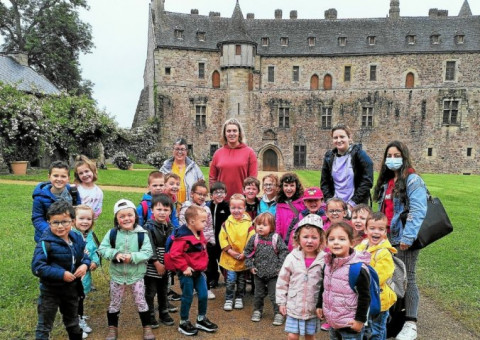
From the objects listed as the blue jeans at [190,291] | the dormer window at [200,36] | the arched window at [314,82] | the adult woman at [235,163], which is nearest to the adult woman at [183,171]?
the adult woman at [235,163]

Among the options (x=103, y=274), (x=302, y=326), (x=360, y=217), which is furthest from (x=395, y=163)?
(x=103, y=274)

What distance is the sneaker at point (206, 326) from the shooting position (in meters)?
4.29

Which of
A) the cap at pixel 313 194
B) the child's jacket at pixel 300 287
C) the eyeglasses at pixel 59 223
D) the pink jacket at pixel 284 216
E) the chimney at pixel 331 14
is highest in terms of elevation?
the chimney at pixel 331 14

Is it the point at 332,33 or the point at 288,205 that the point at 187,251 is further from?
the point at 332,33

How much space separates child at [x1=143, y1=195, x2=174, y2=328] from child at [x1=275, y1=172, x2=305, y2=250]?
4.67 feet

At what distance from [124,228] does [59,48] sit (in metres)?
35.1

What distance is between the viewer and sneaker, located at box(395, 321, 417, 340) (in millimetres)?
4113

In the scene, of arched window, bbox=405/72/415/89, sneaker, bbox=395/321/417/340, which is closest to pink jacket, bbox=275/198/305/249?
sneaker, bbox=395/321/417/340

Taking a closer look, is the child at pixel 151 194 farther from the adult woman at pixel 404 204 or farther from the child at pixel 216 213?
the adult woman at pixel 404 204

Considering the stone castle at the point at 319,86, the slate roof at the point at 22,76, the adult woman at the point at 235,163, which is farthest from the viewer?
the stone castle at the point at 319,86

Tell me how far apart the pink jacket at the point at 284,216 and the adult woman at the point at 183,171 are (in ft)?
4.72

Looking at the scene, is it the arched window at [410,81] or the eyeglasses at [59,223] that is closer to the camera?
the eyeglasses at [59,223]

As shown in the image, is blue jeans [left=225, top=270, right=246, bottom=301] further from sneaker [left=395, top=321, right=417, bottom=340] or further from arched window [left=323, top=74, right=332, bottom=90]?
arched window [left=323, top=74, right=332, bottom=90]

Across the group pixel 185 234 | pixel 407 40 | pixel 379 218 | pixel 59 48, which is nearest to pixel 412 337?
pixel 379 218
